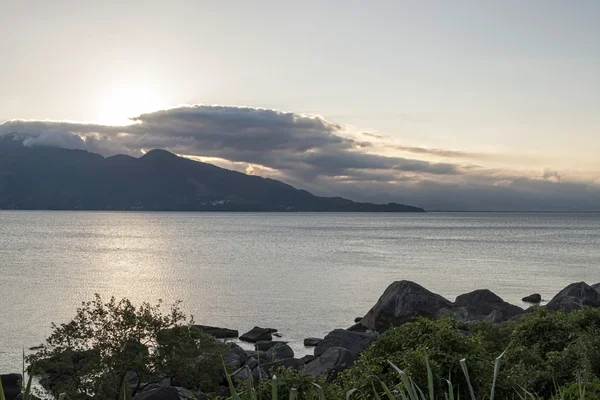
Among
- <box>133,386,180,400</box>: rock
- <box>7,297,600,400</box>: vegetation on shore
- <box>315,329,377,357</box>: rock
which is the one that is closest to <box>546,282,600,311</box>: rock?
<box>315,329,377,357</box>: rock

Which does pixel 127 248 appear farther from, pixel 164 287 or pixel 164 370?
pixel 164 370

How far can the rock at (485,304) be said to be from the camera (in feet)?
143

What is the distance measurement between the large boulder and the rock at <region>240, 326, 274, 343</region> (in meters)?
7.16

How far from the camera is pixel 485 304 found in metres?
44.9

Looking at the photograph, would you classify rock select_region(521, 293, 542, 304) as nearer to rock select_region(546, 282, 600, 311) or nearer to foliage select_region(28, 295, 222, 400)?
rock select_region(546, 282, 600, 311)

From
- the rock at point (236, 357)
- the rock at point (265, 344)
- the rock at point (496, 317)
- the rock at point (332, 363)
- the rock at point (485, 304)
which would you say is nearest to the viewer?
the rock at point (332, 363)

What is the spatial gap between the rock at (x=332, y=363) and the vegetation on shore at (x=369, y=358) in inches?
14.1

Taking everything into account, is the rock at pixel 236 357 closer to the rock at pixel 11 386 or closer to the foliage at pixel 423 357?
the rock at pixel 11 386

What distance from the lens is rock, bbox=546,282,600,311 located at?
42.3 metres

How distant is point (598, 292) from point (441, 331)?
34287 millimetres

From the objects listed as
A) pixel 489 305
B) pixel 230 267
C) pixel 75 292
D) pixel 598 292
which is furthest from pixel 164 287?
pixel 598 292

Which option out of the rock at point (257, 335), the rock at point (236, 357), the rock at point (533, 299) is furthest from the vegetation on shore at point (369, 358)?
the rock at point (533, 299)

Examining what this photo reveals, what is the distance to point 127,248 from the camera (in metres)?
124

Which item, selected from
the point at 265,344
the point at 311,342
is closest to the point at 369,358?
the point at 265,344
